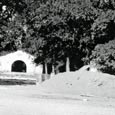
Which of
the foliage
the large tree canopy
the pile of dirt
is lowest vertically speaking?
the pile of dirt

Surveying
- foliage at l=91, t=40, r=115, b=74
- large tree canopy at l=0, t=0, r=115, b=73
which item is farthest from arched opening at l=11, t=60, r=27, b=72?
foliage at l=91, t=40, r=115, b=74

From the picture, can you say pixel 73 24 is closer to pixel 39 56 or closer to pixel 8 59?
pixel 39 56

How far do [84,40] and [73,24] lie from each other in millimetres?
1913

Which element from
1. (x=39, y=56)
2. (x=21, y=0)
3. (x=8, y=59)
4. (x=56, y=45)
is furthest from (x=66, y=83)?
(x=8, y=59)

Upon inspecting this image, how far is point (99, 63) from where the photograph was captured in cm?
3831

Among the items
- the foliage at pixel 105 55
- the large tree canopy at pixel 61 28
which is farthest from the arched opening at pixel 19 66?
the foliage at pixel 105 55

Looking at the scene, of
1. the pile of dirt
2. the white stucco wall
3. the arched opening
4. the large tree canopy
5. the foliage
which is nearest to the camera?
the pile of dirt

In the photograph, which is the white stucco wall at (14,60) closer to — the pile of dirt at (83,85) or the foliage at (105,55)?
the foliage at (105,55)

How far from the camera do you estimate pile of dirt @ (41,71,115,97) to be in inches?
1075

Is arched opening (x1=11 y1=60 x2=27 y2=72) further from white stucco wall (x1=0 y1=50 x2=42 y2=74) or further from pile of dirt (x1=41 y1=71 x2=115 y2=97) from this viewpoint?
pile of dirt (x1=41 y1=71 x2=115 y2=97)

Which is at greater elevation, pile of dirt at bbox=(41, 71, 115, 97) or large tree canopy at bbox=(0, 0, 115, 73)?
large tree canopy at bbox=(0, 0, 115, 73)

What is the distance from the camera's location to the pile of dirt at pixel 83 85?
2730cm

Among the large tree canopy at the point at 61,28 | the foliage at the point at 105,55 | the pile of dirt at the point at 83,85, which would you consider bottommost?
the pile of dirt at the point at 83,85

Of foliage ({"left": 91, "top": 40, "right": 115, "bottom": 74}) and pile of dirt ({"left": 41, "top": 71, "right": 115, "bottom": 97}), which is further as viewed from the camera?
foliage ({"left": 91, "top": 40, "right": 115, "bottom": 74})
